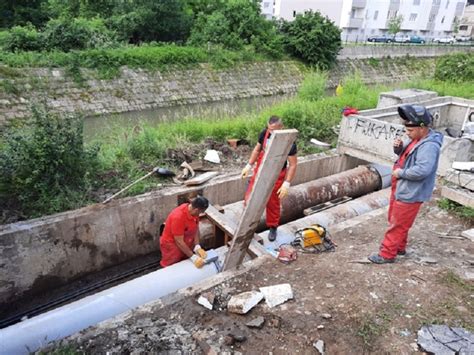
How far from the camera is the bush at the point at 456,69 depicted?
1672 cm

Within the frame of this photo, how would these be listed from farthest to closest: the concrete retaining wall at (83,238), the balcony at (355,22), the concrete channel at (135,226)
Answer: the balcony at (355,22) → the concrete retaining wall at (83,238) → the concrete channel at (135,226)

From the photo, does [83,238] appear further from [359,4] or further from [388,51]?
[359,4]

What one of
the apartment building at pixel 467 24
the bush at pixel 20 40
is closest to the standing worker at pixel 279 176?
the bush at pixel 20 40

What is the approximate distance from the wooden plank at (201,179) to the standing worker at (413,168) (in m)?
3.27

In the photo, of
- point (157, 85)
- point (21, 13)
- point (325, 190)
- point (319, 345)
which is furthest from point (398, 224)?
point (21, 13)

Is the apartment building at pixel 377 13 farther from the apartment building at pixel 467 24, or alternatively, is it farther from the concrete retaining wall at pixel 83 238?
the concrete retaining wall at pixel 83 238

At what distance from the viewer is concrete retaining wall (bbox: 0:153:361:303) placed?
461cm

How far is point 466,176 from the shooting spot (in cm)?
563

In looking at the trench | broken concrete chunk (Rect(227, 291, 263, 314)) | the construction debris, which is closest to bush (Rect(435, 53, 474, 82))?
the trench

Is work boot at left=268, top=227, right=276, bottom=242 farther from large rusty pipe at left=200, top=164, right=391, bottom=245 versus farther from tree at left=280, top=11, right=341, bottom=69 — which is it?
tree at left=280, top=11, right=341, bottom=69

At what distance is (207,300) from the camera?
3383 mm

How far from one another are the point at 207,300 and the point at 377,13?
47.2 metres

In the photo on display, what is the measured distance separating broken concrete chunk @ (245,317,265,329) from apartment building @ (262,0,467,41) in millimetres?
41088

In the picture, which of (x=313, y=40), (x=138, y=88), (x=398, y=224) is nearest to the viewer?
(x=398, y=224)
